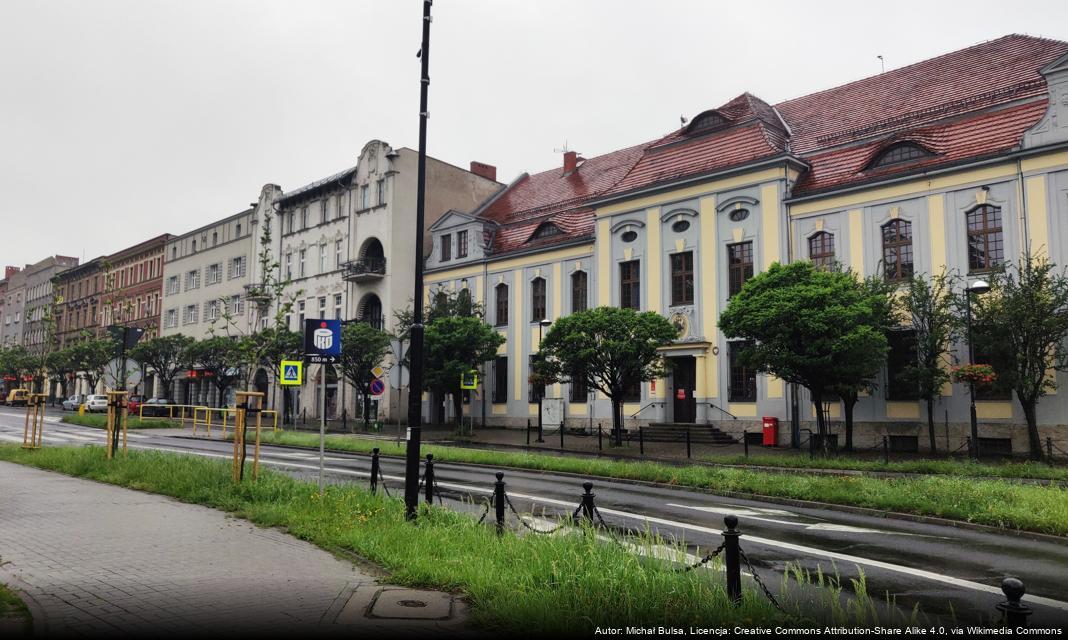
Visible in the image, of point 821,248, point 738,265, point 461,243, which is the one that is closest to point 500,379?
point 461,243

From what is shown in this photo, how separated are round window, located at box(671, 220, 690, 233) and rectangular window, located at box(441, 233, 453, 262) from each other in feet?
52.4

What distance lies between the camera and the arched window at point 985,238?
24688 millimetres

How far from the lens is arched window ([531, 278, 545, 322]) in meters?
39.0

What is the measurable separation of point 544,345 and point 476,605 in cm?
2222

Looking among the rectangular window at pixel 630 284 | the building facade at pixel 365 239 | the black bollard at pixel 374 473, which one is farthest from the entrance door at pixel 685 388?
the black bollard at pixel 374 473

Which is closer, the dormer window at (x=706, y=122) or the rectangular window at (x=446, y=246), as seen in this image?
the dormer window at (x=706, y=122)

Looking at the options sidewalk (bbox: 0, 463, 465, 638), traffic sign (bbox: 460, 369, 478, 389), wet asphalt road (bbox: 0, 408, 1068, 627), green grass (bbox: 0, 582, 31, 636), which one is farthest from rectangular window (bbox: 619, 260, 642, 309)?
green grass (bbox: 0, 582, 31, 636)

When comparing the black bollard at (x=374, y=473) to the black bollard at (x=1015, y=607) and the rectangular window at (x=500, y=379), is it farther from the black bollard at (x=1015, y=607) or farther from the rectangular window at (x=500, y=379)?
the rectangular window at (x=500, y=379)

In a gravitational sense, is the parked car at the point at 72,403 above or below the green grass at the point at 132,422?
above

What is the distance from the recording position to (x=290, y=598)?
6.27m

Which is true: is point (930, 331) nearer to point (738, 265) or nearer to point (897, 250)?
point (897, 250)

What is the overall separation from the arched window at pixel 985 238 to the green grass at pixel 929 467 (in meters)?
8.03

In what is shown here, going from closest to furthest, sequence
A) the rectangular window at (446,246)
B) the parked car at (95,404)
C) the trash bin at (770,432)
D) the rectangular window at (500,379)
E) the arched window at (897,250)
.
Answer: the arched window at (897,250) → the trash bin at (770,432) → the rectangular window at (500,379) → the rectangular window at (446,246) → the parked car at (95,404)

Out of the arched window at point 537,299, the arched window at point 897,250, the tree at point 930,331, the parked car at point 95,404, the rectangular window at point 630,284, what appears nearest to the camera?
the tree at point 930,331
